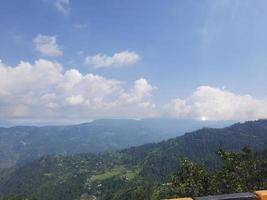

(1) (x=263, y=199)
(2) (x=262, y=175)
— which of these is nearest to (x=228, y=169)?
(2) (x=262, y=175)

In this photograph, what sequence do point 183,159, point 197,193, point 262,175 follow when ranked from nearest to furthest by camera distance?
1. point 197,193
2. point 183,159
3. point 262,175

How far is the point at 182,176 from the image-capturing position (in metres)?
82.9

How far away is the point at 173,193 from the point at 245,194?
80.3 m

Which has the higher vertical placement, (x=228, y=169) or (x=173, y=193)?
(x=228, y=169)

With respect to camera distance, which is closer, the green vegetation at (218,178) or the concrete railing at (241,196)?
the concrete railing at (241,196)

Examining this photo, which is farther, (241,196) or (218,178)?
(218,178)

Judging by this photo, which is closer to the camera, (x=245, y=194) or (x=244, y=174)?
(x=245, y=194)

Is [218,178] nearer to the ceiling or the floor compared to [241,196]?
nearer to the floor

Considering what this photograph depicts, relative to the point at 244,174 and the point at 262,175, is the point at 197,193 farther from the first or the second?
the point at 262,175

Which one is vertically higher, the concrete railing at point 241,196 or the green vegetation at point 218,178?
the concrete railing at point 241,196

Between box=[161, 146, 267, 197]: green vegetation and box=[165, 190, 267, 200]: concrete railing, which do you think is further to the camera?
box=[161, 146, 267, 197]: green vegetation

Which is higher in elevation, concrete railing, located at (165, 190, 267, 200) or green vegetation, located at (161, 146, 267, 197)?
concrete railing, located at (165, 190, 267, 200)

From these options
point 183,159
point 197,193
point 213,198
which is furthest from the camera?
point 183,159

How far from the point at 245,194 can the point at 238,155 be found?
79102 mm
